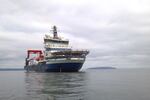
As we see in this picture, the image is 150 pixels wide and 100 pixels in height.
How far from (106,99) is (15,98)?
9457mm

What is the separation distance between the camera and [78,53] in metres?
84.4

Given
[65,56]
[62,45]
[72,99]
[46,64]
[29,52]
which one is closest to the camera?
[72,99]

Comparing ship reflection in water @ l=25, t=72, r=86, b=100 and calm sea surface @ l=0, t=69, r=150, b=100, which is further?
calm sea surface @ l=0, t=69, r=150, b=100

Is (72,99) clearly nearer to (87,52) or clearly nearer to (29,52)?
(87,52)

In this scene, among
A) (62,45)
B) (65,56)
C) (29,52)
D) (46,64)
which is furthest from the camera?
(29,52)

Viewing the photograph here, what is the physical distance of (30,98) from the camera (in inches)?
950

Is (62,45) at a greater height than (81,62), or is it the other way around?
(62,45)

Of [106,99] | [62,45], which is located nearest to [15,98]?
[106,99]

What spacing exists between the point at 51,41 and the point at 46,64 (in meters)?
13.8

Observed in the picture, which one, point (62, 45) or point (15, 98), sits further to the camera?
point (62, 45)

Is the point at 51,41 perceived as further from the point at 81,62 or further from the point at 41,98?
the point at 41,98

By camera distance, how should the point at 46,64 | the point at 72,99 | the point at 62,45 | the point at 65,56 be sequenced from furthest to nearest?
the point at 62,45 → the point at 46,64 → the point at 65,56 → the point at 72,99

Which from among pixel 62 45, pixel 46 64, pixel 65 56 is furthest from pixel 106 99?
pixel 62 45

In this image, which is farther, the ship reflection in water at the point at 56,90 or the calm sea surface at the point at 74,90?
the calm sea surface at the point at 74,90
